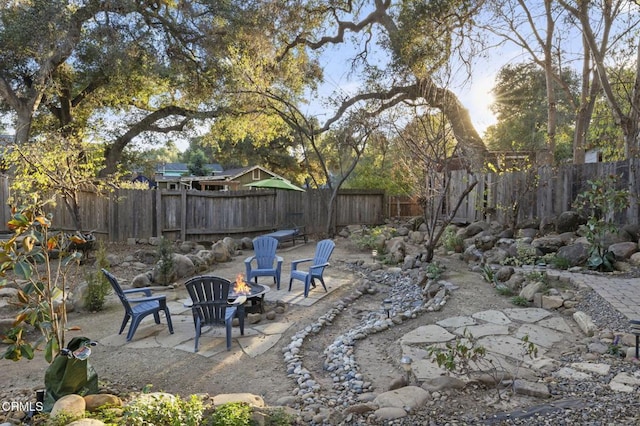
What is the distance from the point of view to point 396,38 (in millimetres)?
Answer: 9875

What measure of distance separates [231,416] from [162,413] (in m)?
0.35

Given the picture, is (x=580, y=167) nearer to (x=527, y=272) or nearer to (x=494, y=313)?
(x=527, y=272)

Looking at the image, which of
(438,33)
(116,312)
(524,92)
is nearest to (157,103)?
(438,33)

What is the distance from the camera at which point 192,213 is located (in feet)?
35.8

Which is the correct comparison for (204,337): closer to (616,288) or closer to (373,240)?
(616,288)

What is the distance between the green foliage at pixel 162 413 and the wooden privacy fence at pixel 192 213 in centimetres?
807

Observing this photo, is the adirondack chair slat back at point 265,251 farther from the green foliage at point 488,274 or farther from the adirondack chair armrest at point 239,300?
the green foliage at point 488,274

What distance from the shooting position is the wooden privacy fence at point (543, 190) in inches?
283

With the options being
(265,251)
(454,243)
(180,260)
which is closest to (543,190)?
(454,243)

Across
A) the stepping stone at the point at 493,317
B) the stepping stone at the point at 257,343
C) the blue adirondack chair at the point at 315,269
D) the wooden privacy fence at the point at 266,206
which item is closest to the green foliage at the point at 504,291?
the stepping stone at the point at 493,317

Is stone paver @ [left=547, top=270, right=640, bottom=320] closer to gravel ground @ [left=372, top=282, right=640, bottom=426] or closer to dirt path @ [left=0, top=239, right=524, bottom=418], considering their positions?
dirt path @ [left=0, top=239, right=524, bottom=418]

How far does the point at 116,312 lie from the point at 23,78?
967 centimetres

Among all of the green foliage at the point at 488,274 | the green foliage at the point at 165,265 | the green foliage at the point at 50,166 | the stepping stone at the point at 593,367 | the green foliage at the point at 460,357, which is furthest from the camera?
the green foliage at the point at 50,166

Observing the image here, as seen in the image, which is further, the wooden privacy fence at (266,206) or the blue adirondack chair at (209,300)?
the wooden privacy fence at (266,206)
